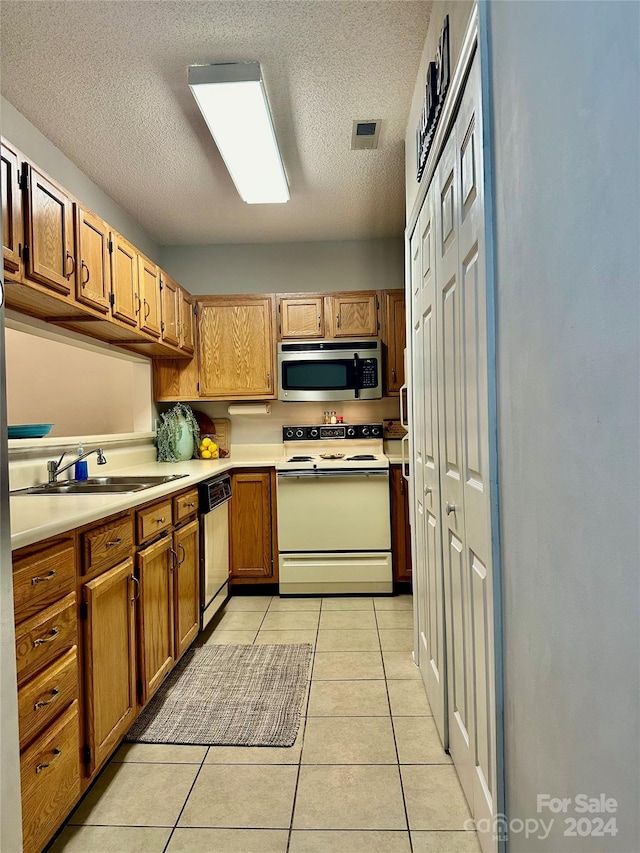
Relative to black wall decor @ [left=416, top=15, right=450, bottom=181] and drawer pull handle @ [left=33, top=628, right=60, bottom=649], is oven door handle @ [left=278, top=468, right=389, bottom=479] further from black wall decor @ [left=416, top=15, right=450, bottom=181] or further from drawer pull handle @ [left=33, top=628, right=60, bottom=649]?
drawer pull handle @ [left=33, top=628, right=60, bottom=649]

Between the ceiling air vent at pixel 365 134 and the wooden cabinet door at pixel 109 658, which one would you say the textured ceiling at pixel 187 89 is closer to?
the ceiling air vent at pixel 365 134

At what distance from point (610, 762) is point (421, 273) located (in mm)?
1973

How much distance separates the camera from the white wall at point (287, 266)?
14.8ft

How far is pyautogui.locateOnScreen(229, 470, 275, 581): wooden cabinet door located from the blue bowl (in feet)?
5.05

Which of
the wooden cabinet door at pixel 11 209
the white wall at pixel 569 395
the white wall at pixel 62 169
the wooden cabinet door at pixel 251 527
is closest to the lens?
the white wall at pixel 569 395

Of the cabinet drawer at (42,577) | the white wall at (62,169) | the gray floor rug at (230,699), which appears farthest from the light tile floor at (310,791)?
the white wall at (62,169)

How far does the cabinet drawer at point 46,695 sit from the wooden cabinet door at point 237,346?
2.85 m

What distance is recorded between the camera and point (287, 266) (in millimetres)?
4566

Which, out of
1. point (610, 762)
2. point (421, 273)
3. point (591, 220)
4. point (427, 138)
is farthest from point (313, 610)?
point (591, 220)

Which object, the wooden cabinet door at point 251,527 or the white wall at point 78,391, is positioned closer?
the wooden cabinet door at point 251,527

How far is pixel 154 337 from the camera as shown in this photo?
342cm

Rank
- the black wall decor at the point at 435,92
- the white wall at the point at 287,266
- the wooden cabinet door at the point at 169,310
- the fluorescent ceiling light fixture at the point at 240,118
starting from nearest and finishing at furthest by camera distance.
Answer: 1. the black wall decor at the point at 435,92
2. the fluorescent ceiling light fixture at the point at 240,118
3. the wooden cabinet door at the point at 169,310
4. the white wall at the point at 287,266

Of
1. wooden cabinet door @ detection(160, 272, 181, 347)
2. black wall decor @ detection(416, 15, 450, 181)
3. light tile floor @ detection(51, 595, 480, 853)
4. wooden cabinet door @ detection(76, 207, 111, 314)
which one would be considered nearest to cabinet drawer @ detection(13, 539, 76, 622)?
light tile floor @ detection(51, 595, 480, 853)

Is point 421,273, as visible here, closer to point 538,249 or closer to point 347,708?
point 538,249
